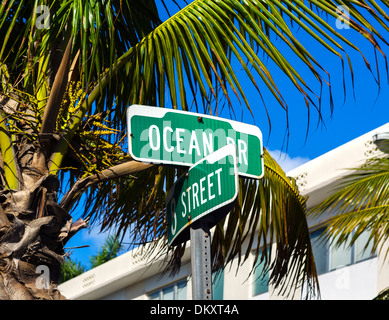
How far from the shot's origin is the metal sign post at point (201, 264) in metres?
3.54

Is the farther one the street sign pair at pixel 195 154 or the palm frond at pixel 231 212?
the palm frond at pixel 231 212

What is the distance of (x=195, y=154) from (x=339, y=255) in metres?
17.9

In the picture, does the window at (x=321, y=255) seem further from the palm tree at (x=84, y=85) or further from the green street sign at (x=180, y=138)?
the green street sign at (x=180, y=138)

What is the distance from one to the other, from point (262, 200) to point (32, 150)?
264cm

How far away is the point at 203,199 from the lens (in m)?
3.88

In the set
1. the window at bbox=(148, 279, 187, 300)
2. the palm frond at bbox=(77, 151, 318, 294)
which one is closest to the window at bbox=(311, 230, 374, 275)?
the window at bbox=(148, 279, 187, 300)

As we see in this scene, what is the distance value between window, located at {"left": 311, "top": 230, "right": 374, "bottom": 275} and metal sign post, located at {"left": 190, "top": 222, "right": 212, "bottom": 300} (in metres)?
16.7

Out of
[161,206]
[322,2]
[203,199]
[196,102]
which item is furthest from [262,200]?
[203,199]

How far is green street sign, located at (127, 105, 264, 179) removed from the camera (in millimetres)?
4102

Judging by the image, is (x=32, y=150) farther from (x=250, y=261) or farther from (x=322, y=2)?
(x=250, y=261)

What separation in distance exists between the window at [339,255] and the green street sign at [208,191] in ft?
54.2

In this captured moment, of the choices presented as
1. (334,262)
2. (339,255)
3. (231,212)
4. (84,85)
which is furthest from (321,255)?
(84,85)

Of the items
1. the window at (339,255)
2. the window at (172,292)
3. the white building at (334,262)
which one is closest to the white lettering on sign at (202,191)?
the white building at (334,262)

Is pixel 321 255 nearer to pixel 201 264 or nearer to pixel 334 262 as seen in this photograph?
pixel 334 262
